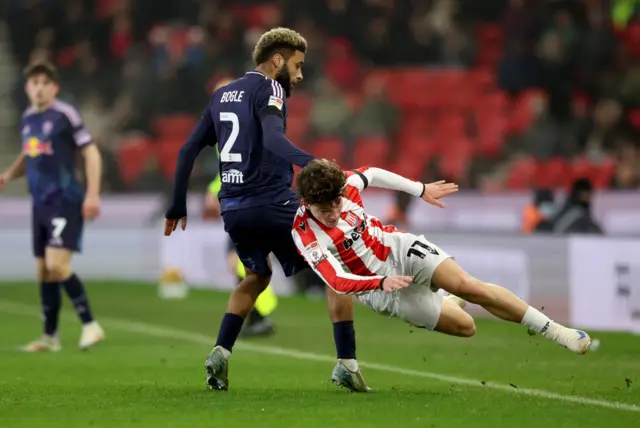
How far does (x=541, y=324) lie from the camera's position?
7.43m

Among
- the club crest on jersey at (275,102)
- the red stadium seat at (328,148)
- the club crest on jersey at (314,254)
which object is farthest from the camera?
the red stadium seat at (328,148)

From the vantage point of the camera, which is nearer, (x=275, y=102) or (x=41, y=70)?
(x=275, y=102)

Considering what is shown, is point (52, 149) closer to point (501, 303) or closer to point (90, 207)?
point (90, 207)

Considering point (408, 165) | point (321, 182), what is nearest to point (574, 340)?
point (321, 182)

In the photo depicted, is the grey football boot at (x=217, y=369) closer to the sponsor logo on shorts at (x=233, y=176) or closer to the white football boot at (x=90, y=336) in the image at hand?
the sponsor logo on shorts at (x=233, y=176)

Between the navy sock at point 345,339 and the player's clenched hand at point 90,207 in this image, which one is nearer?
the navy sock at point 345,339

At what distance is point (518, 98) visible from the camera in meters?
23.1

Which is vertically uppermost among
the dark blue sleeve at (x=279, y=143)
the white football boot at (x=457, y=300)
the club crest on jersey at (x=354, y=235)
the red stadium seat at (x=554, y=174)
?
the red stadium seat at (x=554, y=174)

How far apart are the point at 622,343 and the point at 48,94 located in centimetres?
527

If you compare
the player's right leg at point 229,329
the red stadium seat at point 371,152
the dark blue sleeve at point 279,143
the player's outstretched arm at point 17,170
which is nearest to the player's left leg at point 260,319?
the player's outstretched arm at point 17,170

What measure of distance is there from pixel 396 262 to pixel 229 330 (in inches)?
46.1

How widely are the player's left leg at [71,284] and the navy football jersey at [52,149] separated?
450 millimetres

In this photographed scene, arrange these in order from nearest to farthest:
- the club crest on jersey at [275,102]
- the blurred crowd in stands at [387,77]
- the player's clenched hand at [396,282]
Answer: the player's clenched hand at [396,282], the club crest on jersey at [275,102], the blurred crowd in stands at [387,77]

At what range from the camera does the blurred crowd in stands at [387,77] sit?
22016 millimetres
